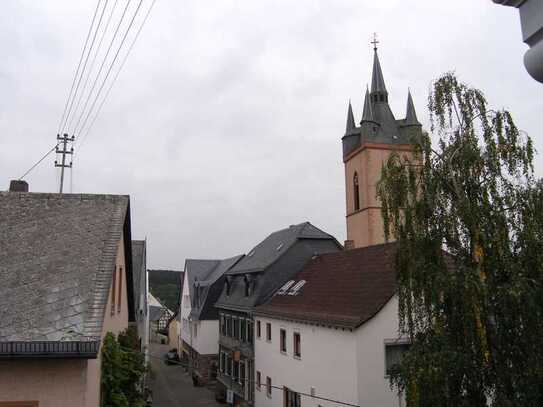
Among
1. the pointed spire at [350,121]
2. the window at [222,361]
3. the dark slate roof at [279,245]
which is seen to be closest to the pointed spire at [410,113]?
the pointed spire at [350,121]

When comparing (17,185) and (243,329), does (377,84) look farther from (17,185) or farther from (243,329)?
(17,185)

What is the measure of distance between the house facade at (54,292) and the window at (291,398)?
11.7 metres

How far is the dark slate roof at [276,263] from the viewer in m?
27.3

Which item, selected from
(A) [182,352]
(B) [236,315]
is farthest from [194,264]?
(B) [236,315]

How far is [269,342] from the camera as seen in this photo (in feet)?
78.8

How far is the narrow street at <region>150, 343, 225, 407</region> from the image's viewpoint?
29.0 metres

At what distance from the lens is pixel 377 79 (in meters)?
47.7

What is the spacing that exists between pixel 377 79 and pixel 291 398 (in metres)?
35.2

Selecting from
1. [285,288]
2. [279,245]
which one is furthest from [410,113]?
[285,288]

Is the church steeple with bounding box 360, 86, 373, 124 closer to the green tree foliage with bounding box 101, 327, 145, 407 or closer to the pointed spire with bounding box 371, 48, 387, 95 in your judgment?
the pointed spire with bounding box 371, 48, 387, 95

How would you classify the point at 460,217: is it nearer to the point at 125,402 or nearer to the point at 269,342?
the point at 125,402

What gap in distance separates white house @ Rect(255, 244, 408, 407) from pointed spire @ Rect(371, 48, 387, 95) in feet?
85.8

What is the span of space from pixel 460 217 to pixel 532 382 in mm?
3262

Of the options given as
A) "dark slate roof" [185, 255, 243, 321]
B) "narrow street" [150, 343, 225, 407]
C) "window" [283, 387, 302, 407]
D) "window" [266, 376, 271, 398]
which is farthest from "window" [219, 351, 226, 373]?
"window" [283, 387, 302, 407]
